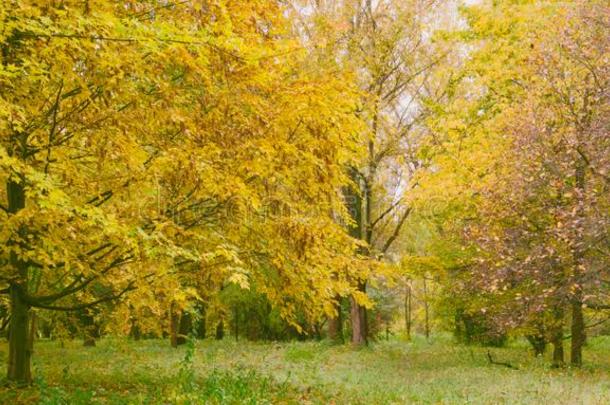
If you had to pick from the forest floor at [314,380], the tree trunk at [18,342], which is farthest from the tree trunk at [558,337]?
the tree trunk at [18,342]

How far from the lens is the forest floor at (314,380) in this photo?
30.5 ft

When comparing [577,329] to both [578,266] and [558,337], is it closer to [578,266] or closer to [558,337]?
[558,337]

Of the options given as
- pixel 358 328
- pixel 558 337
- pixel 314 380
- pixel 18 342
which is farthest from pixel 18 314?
pixel 358 328

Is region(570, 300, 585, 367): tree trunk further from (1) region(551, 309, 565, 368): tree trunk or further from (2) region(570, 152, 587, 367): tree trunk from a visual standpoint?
(1) region(551, 309, 565, 368): tree trunk

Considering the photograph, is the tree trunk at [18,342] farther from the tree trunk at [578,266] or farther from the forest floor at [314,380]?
the tree trunk at [578,266]

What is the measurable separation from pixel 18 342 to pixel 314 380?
7523mm

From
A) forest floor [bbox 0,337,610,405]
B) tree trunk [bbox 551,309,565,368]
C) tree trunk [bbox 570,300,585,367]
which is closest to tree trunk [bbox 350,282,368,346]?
forest floor [bbox 0,337,610,405]

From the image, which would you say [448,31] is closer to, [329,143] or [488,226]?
[488,226]

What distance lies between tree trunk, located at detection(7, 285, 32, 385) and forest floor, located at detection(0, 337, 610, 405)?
0.96 feet

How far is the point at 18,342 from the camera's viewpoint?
1041cm

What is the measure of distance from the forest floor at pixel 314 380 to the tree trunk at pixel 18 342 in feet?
0.96

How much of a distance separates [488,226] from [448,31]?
11.2 m

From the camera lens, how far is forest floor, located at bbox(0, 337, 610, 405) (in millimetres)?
9305

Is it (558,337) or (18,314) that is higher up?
(18,314)
